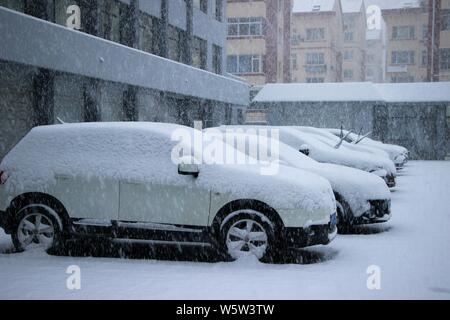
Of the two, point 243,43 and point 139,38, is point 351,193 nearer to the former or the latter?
point 139,38

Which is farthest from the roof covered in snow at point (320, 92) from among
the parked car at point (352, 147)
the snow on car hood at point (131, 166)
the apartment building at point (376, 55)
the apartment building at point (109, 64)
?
the apartment building at point (376, 55)

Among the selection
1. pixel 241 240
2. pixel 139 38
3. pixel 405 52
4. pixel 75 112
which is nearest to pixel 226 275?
pixel 241 240

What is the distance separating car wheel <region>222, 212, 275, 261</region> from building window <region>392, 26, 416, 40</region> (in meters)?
60.8

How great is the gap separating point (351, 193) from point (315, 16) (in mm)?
62396

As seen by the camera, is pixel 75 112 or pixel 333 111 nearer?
pixel 75 112

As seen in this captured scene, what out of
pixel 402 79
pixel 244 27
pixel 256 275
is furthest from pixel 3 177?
pixel 402 79

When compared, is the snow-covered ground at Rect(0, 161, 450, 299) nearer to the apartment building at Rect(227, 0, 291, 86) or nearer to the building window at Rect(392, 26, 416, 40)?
the apartment building at Rect(227, 0, 291, 86)

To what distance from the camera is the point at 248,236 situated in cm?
739


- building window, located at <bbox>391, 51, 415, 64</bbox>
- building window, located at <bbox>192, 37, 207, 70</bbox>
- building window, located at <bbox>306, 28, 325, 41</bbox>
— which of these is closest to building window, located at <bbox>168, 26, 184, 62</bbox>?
building window, located at <bbox>192, 37, 207, 70</bbox>

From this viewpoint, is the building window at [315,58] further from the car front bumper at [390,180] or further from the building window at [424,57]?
the car front bumper at [390,180]

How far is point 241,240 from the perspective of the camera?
7.43 metres

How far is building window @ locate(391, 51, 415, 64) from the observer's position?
63.9 m

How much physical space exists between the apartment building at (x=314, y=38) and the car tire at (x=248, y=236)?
211 feet

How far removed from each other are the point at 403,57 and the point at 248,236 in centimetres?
6058
